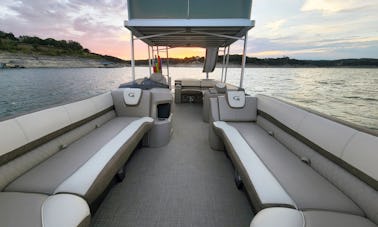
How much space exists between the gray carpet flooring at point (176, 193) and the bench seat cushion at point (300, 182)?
450mm

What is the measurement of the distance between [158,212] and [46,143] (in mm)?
1156

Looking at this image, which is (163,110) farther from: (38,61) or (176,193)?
(38,61)

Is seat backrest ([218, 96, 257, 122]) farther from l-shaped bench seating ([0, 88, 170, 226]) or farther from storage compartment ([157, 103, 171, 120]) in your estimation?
l-shaped bench seating ([0, 88, 170, 226])

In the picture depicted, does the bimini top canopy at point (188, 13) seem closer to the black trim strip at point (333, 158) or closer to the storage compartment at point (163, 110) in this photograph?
the storage compartment at point (163, 110)

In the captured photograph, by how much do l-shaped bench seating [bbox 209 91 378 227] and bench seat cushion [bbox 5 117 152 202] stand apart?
1.07m

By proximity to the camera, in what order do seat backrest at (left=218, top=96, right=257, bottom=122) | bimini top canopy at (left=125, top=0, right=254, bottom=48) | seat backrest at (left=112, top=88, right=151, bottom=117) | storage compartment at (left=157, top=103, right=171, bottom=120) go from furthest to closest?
bimini top canopy at (left=125, top=0, right=254, bottom=48) < storage compartment at (left=157, top=103, right=171, bottom=120) < seat backrest at (left=112, top=88, right=151, bottom=117) < seat backrest at (left=218, top=96, right=257, bottom=122)

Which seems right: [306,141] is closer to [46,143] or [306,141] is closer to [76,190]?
[76,190]

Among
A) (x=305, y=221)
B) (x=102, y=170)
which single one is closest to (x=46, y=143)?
(x=102, y=170)

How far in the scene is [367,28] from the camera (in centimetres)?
650

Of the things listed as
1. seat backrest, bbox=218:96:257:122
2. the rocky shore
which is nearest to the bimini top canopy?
seat backrest, bbox=218:96:257:122

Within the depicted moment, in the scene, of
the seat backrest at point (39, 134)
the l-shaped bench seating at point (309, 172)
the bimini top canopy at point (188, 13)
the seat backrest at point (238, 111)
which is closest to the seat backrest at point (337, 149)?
the l-shaped bench seating at point (309, 172)

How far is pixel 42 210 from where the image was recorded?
921 mm

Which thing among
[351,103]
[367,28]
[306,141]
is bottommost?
[351,103]

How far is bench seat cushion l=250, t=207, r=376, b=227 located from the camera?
86 cm
